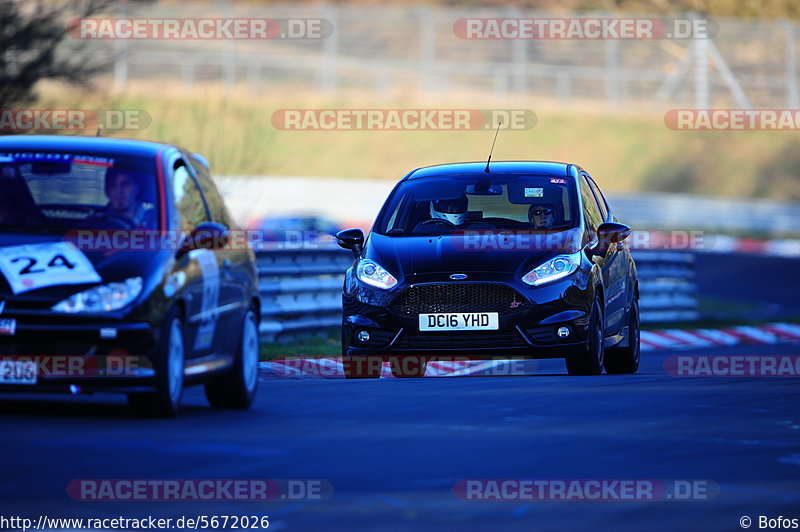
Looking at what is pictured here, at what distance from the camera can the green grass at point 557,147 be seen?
53.8m

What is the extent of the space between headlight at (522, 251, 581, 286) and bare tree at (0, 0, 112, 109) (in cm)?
1158

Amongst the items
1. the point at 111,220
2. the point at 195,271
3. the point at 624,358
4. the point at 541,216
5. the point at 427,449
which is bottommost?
the point at 624,358

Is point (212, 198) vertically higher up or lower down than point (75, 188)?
lower down

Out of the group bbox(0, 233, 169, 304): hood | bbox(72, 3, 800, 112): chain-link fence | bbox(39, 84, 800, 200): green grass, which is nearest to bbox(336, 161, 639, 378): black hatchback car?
bbox(0, 233, 169, 304): hood

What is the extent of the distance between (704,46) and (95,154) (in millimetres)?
42329

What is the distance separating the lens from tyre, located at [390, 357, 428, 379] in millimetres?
13047

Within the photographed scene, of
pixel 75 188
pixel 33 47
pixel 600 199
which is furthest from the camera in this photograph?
pixel 33 47

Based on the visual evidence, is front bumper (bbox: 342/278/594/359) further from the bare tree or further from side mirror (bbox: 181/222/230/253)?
the bare tree

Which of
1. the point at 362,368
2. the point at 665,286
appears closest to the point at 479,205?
the point at 362,368

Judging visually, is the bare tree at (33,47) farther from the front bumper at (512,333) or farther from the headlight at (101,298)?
the headlight at (101,298)

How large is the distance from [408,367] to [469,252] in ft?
4.57

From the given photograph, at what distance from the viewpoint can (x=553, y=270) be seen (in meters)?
12.2

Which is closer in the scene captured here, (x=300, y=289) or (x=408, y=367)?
(x=408, y=367)

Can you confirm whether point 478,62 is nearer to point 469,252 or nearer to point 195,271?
point 469,252
